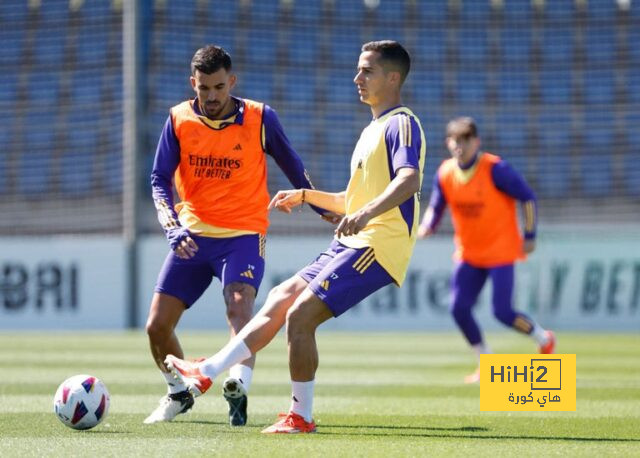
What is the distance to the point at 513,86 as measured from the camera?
26375mm

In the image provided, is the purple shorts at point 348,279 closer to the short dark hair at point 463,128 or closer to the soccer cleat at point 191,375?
the soccer cleat at point 191,375

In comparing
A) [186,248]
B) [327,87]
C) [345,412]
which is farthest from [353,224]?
[327,87]

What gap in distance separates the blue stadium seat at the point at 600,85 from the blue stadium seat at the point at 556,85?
14.7 inches

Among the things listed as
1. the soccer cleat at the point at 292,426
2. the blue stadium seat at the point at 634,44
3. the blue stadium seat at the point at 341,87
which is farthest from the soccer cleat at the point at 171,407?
the blue stadium seat at the point at 634,44

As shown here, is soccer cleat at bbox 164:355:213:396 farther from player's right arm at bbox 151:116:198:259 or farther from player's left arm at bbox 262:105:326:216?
player's left arm at bbox 262:105:326:216

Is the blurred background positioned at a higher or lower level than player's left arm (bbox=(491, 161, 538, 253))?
higher

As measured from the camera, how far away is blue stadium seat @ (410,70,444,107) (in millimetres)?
26031

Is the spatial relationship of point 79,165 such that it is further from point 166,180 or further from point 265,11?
point 166,180

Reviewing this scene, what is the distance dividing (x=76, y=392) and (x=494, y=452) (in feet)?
7.38

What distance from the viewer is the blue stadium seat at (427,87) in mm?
26031

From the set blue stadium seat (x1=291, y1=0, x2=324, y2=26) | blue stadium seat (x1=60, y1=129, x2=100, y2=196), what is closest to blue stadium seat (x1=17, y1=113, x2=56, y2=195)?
blue stadium seat (x1=60, y1=129, x2=100, y2=196)

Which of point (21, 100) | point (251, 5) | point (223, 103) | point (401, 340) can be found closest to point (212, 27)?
point (251, 5)

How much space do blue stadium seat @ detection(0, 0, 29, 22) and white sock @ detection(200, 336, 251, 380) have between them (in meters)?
21.5

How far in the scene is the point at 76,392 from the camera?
659 cm
